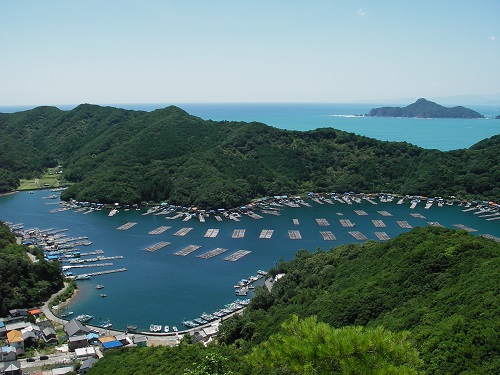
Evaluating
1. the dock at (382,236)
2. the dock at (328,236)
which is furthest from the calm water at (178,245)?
the dock at (328,236)

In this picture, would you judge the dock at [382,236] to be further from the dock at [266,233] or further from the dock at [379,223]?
the dock at [266,233]

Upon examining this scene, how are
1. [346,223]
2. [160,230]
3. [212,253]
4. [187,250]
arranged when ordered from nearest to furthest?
[212,253] → [187,250] → [160,230] → [346,223]

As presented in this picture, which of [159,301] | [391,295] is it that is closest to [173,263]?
[159,301]

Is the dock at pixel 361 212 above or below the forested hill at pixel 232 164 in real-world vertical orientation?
below

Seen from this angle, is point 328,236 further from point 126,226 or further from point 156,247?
point 126,226

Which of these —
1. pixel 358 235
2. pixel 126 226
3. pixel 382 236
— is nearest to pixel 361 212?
pixel 358 235

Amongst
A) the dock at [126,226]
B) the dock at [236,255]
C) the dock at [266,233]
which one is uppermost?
the dock at [126,226]

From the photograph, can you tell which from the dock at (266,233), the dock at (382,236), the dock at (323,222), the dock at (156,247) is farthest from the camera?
the dock at (323,222)
